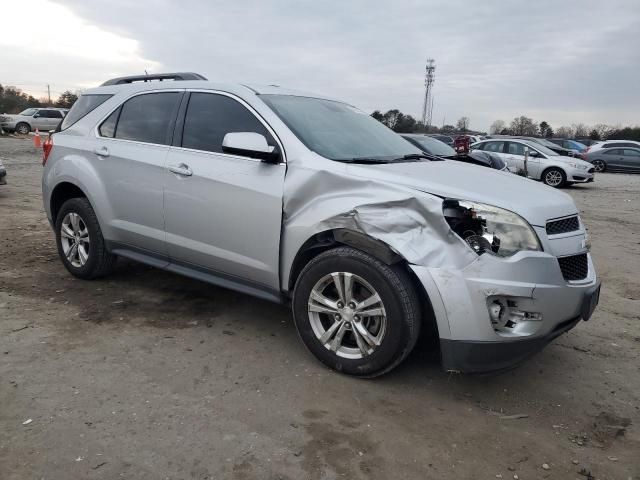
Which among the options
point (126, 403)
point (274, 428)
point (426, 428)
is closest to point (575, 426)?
point (426, 428)

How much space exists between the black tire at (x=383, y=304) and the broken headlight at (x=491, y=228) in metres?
0.41

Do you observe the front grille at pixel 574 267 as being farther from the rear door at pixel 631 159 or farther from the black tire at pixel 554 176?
the rear door at pixel 631 159

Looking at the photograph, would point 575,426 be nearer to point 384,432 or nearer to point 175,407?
point 384,432

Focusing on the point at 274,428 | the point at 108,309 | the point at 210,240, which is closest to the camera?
the point at 274,428

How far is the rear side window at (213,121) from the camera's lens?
12.5ft

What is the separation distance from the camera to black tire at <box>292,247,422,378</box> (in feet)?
9.85

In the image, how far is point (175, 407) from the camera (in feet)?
9.61

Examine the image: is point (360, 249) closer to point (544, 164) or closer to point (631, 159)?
point (544, 164)

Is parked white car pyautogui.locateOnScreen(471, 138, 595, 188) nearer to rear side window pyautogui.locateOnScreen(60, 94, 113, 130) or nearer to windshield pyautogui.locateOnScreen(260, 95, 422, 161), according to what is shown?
windshield pyautogui.locateOnScreen(260, 95, 422, 161)

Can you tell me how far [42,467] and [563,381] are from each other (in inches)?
119

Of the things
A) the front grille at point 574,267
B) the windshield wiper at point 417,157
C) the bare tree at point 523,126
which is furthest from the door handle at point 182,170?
the bare tree at point 523,126

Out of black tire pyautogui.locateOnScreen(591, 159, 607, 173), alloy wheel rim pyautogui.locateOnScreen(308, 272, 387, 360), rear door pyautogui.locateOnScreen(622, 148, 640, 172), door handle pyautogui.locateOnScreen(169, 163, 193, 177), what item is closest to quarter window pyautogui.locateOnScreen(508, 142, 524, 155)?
black tire pyautogui.locateOnScreen(591, 159, 607, 173)

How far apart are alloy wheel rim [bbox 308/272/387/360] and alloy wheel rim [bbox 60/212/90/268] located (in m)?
2.57

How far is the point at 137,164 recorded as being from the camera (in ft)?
14.1
